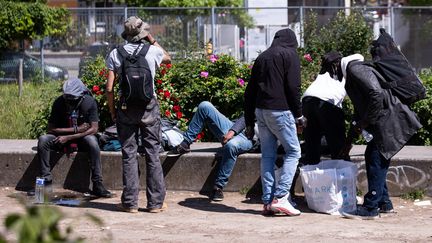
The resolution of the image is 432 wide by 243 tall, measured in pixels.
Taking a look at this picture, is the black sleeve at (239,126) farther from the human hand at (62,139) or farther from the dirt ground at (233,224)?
the human hand at (62,139)

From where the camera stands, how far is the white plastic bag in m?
7.79

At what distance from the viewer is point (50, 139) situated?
8.70 m

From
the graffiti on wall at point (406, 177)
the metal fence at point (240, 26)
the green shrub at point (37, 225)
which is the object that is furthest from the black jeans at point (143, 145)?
the metal fence at point (240, 26)

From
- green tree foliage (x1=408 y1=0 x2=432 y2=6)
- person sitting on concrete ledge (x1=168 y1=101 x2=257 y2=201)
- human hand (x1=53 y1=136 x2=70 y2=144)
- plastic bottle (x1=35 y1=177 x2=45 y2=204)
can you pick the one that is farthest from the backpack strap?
green tree foliage (x1=408 y1=0 x2=432 y2=6)

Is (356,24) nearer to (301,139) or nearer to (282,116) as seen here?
(301,139)

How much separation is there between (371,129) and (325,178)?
64 centimetres

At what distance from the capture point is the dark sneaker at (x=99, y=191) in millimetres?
8633

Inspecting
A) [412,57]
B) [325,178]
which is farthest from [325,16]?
[325,178]

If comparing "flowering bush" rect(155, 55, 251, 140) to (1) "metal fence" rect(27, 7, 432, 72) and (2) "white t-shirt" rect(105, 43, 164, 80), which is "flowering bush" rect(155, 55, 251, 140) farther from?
(1) "metal fence" rect(27, 7, 432, 72)

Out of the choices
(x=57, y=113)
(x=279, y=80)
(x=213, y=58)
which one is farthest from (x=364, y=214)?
(x=213, y=58)

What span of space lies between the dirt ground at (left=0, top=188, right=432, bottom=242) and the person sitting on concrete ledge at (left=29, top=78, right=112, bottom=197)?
38 centimetres

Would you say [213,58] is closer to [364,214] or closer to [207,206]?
[207,206]

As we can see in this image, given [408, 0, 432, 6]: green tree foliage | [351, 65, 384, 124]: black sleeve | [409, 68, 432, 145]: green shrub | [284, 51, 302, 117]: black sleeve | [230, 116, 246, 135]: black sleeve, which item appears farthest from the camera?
[408, 0, 432, 6]: green tree foliage

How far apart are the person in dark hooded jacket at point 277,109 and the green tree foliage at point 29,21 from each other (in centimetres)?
1785
